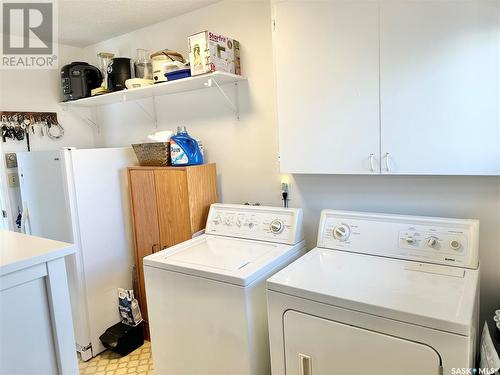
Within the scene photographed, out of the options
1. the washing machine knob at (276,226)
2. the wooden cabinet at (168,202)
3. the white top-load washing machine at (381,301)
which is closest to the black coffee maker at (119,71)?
the wooden cabinet at (168,202)

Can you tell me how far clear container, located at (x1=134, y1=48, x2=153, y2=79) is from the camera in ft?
8.77

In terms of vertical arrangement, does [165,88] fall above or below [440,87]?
above

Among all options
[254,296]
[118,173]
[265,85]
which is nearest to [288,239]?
[254,296]

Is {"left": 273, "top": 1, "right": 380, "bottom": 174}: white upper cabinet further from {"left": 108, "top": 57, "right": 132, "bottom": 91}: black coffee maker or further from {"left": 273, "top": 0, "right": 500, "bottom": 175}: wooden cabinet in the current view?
{"left": 108, "top": 57, "right": 132, "bottom": 91}: black coffee maker

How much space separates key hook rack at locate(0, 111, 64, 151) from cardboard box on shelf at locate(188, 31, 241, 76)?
1678 mm

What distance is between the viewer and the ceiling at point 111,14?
233cm

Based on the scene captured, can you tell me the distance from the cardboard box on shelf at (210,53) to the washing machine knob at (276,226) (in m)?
0.98

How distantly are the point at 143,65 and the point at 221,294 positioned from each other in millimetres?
1892

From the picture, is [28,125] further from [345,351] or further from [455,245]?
[455,245]

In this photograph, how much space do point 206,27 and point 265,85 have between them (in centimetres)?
67

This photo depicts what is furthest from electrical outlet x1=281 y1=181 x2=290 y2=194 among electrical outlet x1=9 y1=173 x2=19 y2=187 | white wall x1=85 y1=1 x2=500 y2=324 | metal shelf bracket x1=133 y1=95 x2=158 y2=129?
electrical outlet x1=9 y1=173 x2=19 y2=187

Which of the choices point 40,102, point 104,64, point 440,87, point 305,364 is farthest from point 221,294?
point 40,102

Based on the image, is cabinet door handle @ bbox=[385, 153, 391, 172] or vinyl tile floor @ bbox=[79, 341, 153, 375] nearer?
cabinet door handle @ bbox=[385, 153, 391, 172]

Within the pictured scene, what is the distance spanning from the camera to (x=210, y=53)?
6.92 feet
